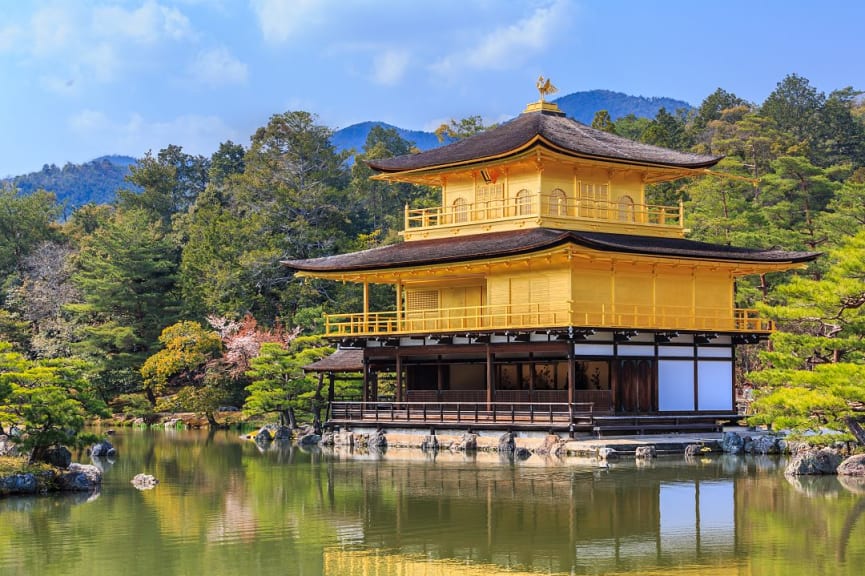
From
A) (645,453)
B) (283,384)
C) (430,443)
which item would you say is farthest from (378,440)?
(645,453)

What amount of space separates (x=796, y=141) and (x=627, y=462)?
4885 centimetres

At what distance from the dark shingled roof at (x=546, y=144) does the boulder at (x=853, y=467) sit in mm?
14849

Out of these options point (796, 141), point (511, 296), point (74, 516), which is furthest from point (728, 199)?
point (74, 516)

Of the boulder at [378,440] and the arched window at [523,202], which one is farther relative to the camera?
the arched window at [523,202]

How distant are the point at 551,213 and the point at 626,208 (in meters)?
3.22

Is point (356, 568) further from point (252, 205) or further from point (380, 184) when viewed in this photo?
point (380, 184)

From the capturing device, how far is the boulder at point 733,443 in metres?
35.5

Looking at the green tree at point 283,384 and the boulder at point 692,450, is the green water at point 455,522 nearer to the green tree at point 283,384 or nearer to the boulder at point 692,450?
the boulder at point 692,450

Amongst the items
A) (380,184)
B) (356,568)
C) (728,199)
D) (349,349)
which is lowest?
(356,568)

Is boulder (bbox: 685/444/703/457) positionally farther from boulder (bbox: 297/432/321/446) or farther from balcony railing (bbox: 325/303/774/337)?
boulder (bbox: 297/432/321/446)

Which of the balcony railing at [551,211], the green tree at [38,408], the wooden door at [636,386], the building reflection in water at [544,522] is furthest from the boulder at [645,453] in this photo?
the green tree at [38,408]

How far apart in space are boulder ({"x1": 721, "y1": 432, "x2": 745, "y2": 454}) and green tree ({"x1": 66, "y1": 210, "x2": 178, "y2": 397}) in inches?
1356

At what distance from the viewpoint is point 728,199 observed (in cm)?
5494

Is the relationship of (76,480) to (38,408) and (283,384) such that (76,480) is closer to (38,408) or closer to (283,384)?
(38,408)
